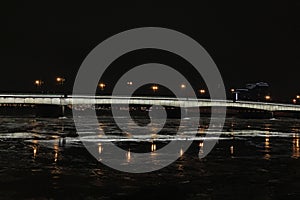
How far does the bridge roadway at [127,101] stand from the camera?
91188 millimetres

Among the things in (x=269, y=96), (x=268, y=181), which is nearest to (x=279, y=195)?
Answer: (x=268, y=181)

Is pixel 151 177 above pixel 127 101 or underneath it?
underneath

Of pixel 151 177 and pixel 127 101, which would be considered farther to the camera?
pixel 127 101

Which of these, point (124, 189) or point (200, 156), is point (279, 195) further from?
point (200, 156)

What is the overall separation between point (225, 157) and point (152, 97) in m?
73.9

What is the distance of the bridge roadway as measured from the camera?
9119 cm

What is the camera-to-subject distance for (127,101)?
9669cm

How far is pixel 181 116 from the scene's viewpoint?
348 feet

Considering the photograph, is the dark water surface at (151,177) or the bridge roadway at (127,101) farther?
Answer: the bridge roadway at (127,101)

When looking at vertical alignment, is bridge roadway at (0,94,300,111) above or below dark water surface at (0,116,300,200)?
above

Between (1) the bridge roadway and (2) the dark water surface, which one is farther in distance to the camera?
(1) the bridge roadway

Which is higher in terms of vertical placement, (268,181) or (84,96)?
(84,96)

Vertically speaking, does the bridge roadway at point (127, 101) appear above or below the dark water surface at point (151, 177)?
above

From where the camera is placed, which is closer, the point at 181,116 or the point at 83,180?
the point at 83,180
